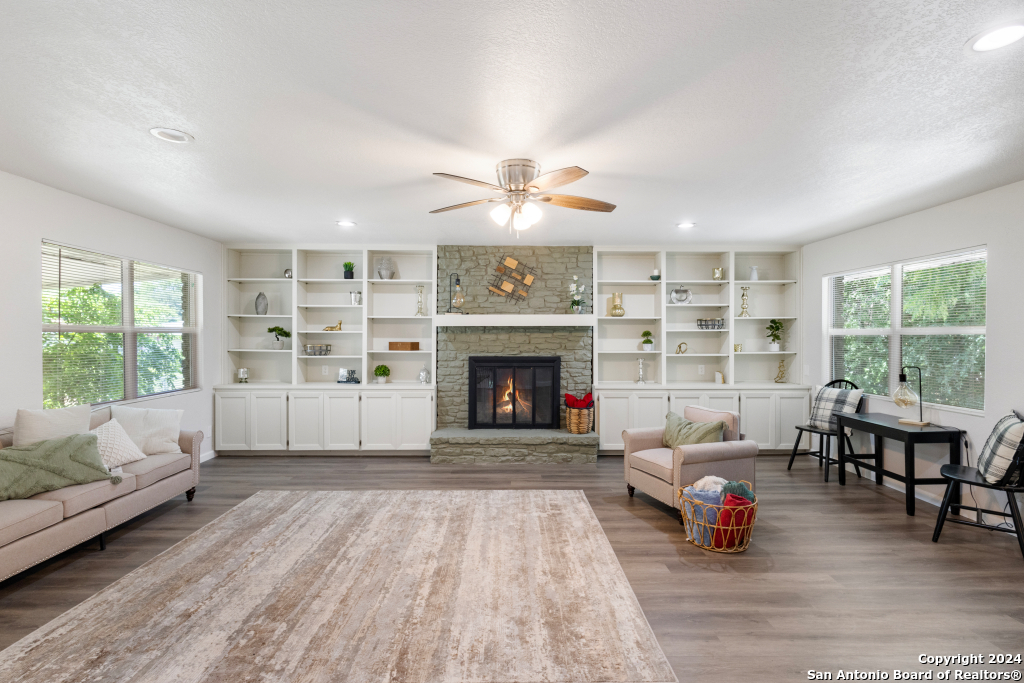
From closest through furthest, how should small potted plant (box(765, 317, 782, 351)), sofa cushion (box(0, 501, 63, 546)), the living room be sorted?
the living room, sofa cushion (box(0, 501, 63, 546)), small potted plant (box(765, 317, 782, 351))

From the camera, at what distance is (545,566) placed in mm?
2605

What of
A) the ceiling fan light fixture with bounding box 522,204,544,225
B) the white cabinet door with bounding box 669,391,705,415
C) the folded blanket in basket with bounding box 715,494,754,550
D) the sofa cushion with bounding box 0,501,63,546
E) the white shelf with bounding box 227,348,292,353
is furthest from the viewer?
the white shelf with bounding box 227,348,292,353

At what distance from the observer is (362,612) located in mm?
2137

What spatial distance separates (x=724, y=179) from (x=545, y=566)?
9.35 ft

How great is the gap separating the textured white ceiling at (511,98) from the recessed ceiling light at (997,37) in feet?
0.16

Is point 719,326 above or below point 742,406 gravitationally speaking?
above

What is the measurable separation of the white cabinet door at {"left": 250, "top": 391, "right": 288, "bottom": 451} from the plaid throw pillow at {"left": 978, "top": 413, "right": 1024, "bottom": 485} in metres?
6.50

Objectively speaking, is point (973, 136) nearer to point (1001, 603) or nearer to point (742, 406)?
point (1001, 603)

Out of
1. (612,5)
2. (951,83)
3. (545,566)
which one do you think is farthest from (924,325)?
(612,5)

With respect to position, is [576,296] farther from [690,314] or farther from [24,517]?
[24,517]

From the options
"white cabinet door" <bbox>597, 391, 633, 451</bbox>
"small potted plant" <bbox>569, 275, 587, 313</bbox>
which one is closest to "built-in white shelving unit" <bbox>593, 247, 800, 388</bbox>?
"small potted plant" <bbox>569, 275, 587, 313</bbox>

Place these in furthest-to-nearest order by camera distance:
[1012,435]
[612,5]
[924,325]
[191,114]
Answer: [924,325]
[1012,435]
[191,114]
[612,5]

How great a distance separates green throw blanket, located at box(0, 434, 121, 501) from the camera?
2.86 metres

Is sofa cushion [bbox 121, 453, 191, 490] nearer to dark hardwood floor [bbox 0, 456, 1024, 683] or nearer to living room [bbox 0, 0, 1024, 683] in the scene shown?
living room [bbox 0, 0, 1024, 683]
